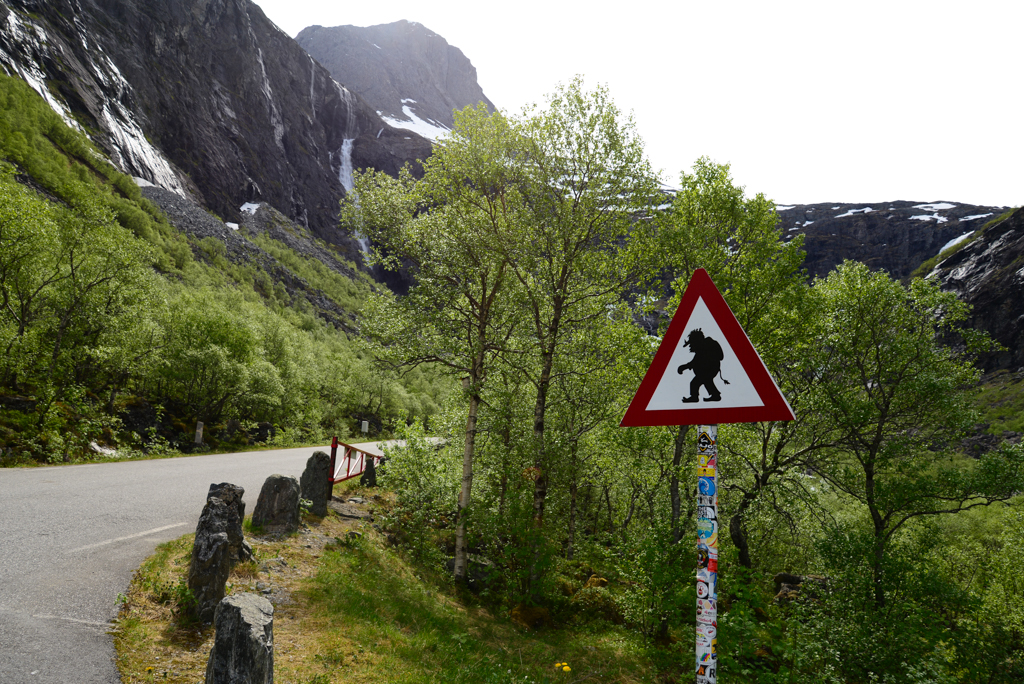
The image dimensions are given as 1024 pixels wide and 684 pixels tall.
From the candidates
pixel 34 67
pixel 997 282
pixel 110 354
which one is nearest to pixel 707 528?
pixel 110 354

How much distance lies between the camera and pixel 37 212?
1767 cm

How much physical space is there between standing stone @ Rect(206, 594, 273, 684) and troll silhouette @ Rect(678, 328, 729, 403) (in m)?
4.17

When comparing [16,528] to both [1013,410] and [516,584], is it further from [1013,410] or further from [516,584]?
[1013,410]

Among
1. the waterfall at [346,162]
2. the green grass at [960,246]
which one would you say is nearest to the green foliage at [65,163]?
the waterfall at [346,162]

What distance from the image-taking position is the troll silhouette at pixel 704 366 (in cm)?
238

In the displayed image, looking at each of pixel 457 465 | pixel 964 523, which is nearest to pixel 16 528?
pixel 457 465

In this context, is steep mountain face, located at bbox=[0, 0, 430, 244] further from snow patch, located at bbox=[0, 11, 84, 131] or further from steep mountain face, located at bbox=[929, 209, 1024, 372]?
steep mountain face, located at bbox=[929, 209, 1024, 372]

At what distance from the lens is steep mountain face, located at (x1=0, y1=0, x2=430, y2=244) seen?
241 ft

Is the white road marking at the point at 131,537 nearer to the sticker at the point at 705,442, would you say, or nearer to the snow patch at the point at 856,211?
the sticker at the point at 705,442

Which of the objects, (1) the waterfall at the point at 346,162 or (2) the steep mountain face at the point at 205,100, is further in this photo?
(1) the waterfall at the point at 346,162

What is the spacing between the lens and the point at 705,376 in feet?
7.84

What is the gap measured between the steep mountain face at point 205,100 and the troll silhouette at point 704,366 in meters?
63.7

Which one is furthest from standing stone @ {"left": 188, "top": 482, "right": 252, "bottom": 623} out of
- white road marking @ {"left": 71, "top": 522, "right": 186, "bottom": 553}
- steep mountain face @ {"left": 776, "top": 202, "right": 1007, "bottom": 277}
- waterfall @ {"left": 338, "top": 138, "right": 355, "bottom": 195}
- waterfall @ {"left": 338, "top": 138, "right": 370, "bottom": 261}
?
steep mountain face @ {"left": 776, "top": 202, "right": 1007, "bottom": 277}

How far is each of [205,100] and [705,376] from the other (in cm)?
14128
